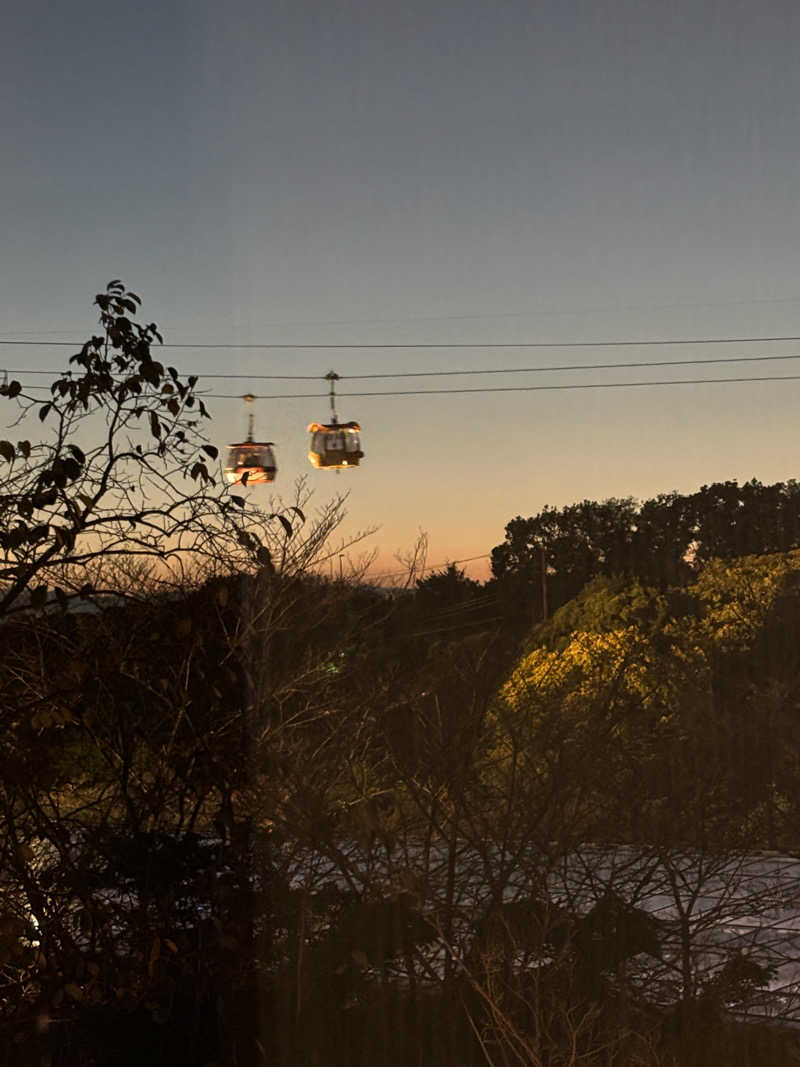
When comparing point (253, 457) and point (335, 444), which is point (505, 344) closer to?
point (335, 444)

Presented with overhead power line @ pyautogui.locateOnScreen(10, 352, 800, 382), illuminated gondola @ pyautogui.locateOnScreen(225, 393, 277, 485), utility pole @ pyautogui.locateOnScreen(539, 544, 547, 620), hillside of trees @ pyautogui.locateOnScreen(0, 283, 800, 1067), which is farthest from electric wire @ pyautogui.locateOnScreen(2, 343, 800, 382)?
hillside of trees @ pyautogui.locateOnScreen(0, 283, 800, 1067)

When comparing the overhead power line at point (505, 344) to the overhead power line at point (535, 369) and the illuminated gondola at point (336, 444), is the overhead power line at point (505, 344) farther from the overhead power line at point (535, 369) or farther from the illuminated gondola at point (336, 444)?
the illuminated gondola at point (336, 444)

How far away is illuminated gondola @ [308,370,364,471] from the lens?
164 inches

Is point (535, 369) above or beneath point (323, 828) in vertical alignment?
above

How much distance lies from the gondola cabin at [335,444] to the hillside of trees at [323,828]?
33.0 inches

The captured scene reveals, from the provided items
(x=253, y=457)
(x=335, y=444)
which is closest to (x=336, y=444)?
(x=335, y=444)

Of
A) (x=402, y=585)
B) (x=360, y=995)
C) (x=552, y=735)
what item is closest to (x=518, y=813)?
(x=552, y=735)

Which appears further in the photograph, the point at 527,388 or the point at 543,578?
the point at 543,578

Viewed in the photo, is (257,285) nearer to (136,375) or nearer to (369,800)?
(369,800)

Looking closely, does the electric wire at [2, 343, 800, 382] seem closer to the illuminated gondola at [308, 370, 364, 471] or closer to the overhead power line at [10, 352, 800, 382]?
the overhead power line at [10, 352, 800, 382]

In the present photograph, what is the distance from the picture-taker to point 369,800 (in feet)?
8.45

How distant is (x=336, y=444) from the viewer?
166 inches

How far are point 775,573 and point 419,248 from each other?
2.05m

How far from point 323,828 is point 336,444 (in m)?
2.00
